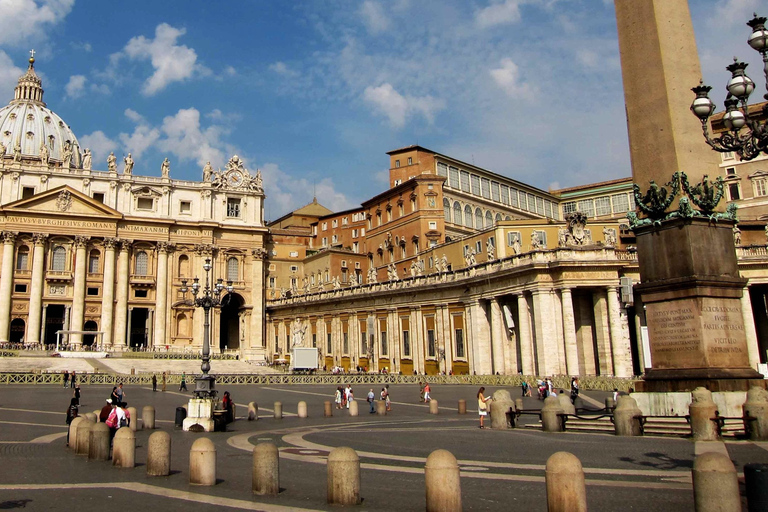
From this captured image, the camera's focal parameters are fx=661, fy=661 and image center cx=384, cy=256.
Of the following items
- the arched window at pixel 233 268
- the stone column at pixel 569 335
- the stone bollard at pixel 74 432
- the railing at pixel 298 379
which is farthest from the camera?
the arched window at pixel 233 268

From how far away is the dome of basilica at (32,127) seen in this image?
342ft

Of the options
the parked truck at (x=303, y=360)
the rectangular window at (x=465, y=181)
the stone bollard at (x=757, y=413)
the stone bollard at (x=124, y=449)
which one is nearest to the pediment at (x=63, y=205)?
the parked truck at (x=303, y=360)

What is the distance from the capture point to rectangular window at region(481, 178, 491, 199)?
69000 mm

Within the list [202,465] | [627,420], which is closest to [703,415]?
[627,420]

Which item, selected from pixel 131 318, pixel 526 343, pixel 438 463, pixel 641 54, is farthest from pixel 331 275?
pixel 438 463

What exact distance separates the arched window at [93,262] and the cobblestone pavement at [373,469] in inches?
1969

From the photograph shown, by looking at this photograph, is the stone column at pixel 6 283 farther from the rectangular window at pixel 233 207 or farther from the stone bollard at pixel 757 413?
the stone bollard at pixel 757 413

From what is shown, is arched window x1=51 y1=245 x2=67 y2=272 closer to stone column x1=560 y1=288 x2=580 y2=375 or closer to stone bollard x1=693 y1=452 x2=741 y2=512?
stone column x1=560 y1=288 x2=580 y2=375

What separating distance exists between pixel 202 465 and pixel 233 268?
6599 cm

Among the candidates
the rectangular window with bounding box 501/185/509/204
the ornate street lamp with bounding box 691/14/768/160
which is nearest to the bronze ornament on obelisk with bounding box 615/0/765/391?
the ornate street lamp with bounding box 691/14/768/160

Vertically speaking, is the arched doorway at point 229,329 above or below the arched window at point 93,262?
below

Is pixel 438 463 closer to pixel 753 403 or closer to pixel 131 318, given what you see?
pixel 753 403

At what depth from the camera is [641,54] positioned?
14.5 metres

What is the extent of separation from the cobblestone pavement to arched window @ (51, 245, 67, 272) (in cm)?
4985
